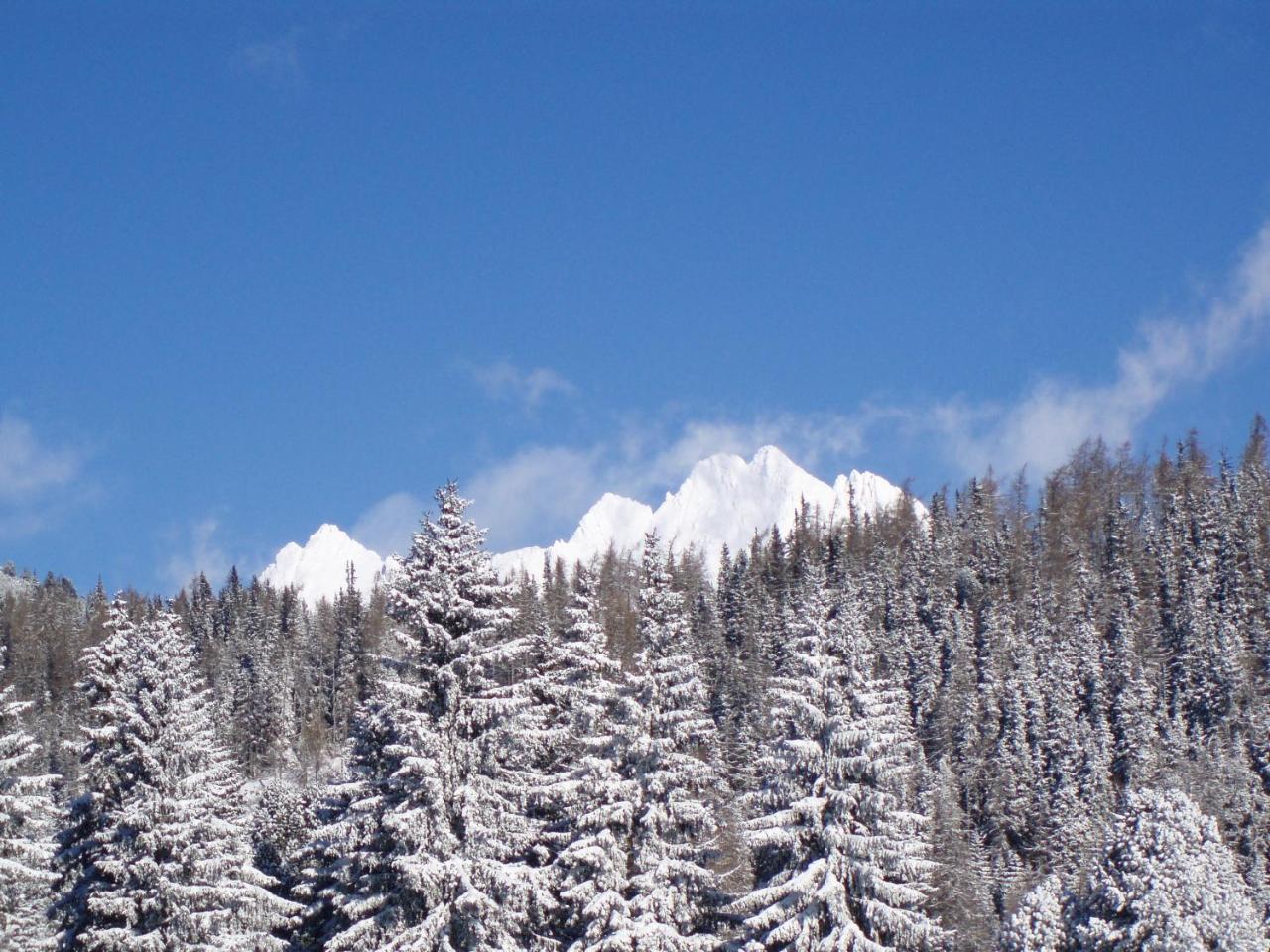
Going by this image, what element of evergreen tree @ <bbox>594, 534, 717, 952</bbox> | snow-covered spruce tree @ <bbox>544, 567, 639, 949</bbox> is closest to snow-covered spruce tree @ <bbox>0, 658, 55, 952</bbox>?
snow-covered spruce tree @ <bbox>544, 567, 639, 949</bbox>

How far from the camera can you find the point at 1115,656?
117 metres

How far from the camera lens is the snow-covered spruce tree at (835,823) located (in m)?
29.2

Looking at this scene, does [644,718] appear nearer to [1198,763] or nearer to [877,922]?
[877,922]

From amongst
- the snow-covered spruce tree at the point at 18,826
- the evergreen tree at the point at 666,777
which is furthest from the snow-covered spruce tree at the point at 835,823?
the snow-covered spruce tree at the point at 18,826

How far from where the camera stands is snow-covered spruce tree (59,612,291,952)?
103 ft

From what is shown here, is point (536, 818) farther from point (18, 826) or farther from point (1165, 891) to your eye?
point (1165, 891)

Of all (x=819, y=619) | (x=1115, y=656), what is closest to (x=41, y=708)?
(x=1115, y=656)

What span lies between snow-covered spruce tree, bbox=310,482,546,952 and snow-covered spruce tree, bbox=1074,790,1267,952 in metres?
15.1

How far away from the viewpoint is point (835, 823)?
30016 millimetres

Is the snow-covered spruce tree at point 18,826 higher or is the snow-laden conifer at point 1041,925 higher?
the snow-covered spruce tree at point 18,826

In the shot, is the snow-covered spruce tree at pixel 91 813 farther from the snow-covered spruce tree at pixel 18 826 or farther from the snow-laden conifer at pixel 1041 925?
the snow-laden conifer at pixel 1041 925

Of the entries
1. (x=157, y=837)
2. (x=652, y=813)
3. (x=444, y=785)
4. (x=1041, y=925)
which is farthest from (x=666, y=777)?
(x=157, y=837)

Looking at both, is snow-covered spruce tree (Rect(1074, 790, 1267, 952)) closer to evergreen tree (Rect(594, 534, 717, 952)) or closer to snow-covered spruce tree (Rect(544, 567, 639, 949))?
evergreen tree (Rect(594, 534, 717, 952))

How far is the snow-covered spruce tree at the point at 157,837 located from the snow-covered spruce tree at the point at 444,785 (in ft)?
13.7
